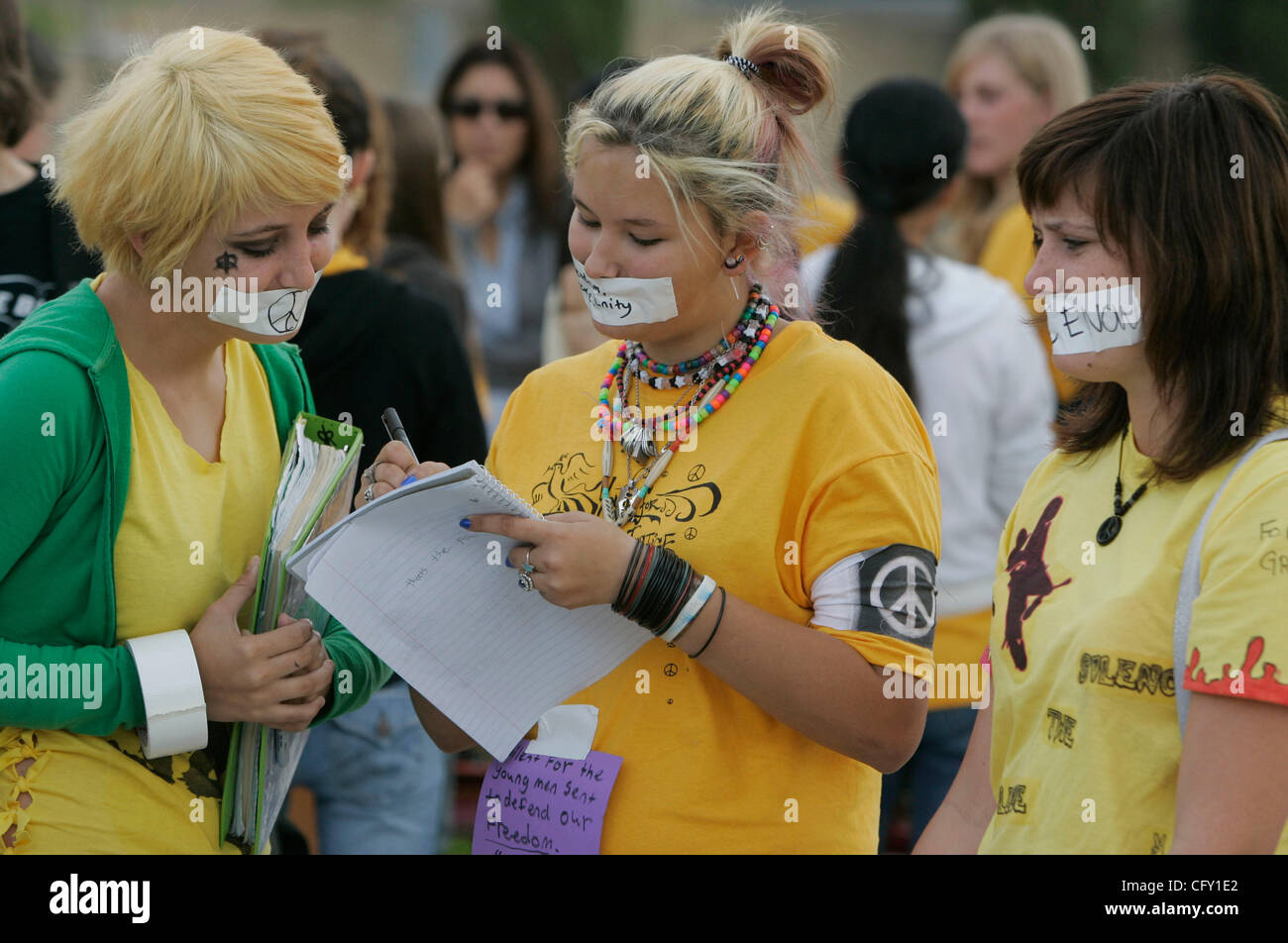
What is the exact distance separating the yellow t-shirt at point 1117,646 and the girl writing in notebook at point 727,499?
167 millimetres

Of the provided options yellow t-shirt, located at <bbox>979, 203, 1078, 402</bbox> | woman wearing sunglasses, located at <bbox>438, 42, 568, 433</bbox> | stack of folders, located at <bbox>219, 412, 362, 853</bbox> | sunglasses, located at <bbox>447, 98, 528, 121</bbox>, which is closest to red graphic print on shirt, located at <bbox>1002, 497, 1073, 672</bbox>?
stack of folders, located at <bbox>219, 412, 362, 853</bbox>

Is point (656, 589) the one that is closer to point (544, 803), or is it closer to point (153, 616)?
point (544, 803)

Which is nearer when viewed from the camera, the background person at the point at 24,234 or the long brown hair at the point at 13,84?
the background person at the point at 24,234

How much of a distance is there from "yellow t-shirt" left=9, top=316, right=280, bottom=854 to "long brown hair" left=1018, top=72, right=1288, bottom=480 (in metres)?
1.41

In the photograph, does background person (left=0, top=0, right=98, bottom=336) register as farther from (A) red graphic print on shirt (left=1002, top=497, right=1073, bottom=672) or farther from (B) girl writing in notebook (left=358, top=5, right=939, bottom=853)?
(A) red graphic print on shirt (left=1002, top=497, right=1073, bottom=672)

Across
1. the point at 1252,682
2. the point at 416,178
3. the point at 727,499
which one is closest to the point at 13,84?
the point at 416,178

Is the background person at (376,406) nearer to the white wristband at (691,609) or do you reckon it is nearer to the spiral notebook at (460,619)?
the spiral notebook at (460,619)

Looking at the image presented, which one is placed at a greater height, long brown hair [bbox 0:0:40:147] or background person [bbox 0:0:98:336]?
long brown hair [bbox 0:0:40:147]

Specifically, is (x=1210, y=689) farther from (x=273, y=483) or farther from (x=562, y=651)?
(x=273, y=483)

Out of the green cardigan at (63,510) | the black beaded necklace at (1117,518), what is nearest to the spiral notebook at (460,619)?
the green cardigan at (63,510)

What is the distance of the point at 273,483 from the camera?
2375 mm

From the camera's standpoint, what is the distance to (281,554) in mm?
2205

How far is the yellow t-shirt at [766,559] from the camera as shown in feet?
6.88

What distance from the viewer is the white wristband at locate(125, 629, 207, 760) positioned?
2107mm
